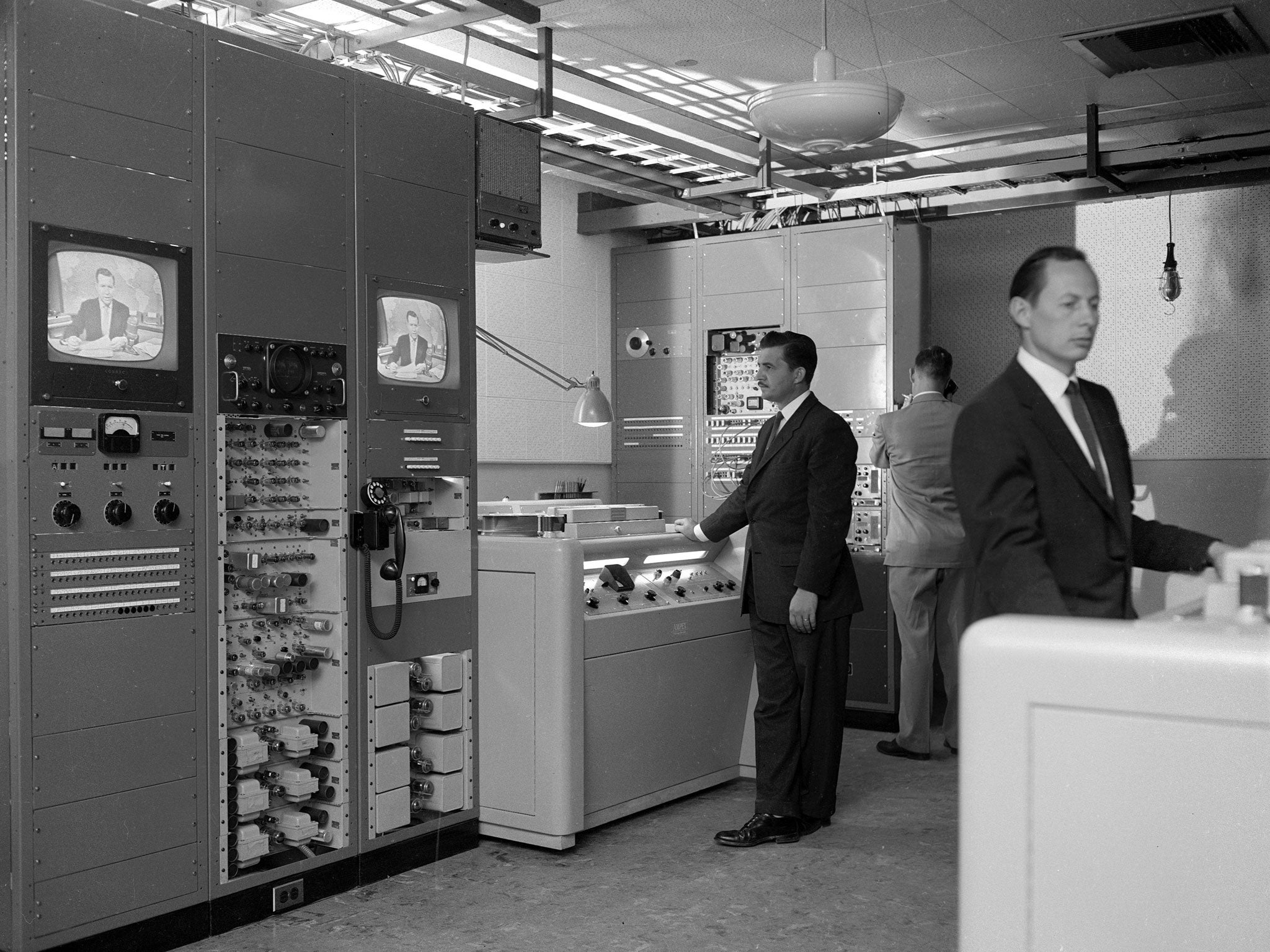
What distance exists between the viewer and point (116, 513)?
2.73m

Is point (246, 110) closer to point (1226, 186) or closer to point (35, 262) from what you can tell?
point (35, 262)

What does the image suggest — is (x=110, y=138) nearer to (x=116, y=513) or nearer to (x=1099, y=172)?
(x=116, y=513)

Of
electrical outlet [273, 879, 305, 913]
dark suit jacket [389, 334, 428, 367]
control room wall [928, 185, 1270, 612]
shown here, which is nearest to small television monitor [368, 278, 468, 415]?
dark suit jacket [389, 334, 428, 367]

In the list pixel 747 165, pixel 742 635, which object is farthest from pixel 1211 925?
pixel 747 165

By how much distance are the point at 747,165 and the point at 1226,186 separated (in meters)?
4.73

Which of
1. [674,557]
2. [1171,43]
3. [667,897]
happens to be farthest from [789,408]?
[1171,43]

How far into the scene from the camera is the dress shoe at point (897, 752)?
481cm

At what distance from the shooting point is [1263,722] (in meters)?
0.96

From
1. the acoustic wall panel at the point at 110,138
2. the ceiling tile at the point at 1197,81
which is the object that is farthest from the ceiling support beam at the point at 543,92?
the ceiling tile at the point at 1197,81

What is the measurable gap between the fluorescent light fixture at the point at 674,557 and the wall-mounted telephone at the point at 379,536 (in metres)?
1.00

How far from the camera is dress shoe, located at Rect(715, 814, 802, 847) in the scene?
3686mm

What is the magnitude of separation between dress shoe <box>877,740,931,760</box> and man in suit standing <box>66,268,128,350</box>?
3.35m

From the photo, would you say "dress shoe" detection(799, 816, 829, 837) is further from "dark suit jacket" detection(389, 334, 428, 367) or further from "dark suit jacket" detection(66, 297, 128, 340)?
"dark suit jacket" detection(66, 297, 128, 340)

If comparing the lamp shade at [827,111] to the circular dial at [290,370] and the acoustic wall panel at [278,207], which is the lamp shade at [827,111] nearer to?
the acoustic wall panel at [278,207]
